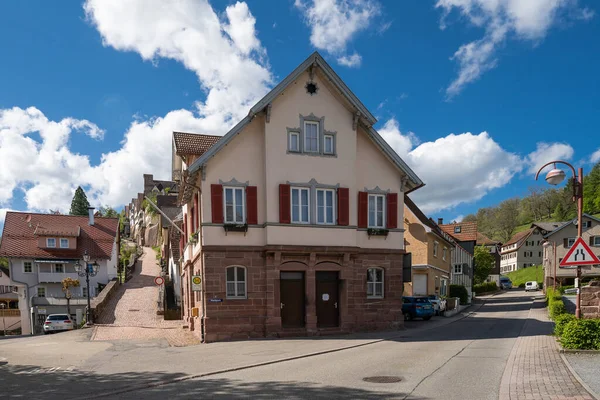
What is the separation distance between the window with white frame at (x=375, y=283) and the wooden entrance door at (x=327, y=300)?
168 cm

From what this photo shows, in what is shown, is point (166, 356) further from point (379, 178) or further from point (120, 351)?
point (379, 178)

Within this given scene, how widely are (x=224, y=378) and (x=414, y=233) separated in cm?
2882

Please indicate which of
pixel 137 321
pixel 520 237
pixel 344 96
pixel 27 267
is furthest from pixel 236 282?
pixel 520 237

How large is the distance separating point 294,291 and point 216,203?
5.00 m

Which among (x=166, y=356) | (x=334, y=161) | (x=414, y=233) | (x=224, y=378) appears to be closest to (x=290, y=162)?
(x=334, y=161)

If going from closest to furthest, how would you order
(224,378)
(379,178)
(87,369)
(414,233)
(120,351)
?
(224,378)
(87,369)
(120,351)
(379,178)
(414,233)

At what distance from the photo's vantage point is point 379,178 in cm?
2206

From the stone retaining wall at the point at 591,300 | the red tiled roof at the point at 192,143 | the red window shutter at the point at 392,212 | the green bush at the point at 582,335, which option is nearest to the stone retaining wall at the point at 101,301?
the red tiled roof at the point at 192,143

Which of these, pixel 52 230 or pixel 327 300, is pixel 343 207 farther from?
pixel 52 230

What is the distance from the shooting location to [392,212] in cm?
2202

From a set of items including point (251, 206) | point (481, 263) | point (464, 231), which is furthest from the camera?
point (481, 263)

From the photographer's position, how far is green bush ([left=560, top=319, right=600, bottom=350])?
1285 centimetres

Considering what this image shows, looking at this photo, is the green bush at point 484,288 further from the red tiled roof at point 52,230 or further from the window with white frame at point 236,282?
the window with white frame at point 236,282

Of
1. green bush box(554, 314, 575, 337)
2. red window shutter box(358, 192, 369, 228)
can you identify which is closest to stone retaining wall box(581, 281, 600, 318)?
green bush box(554, 314, 575, 337)
